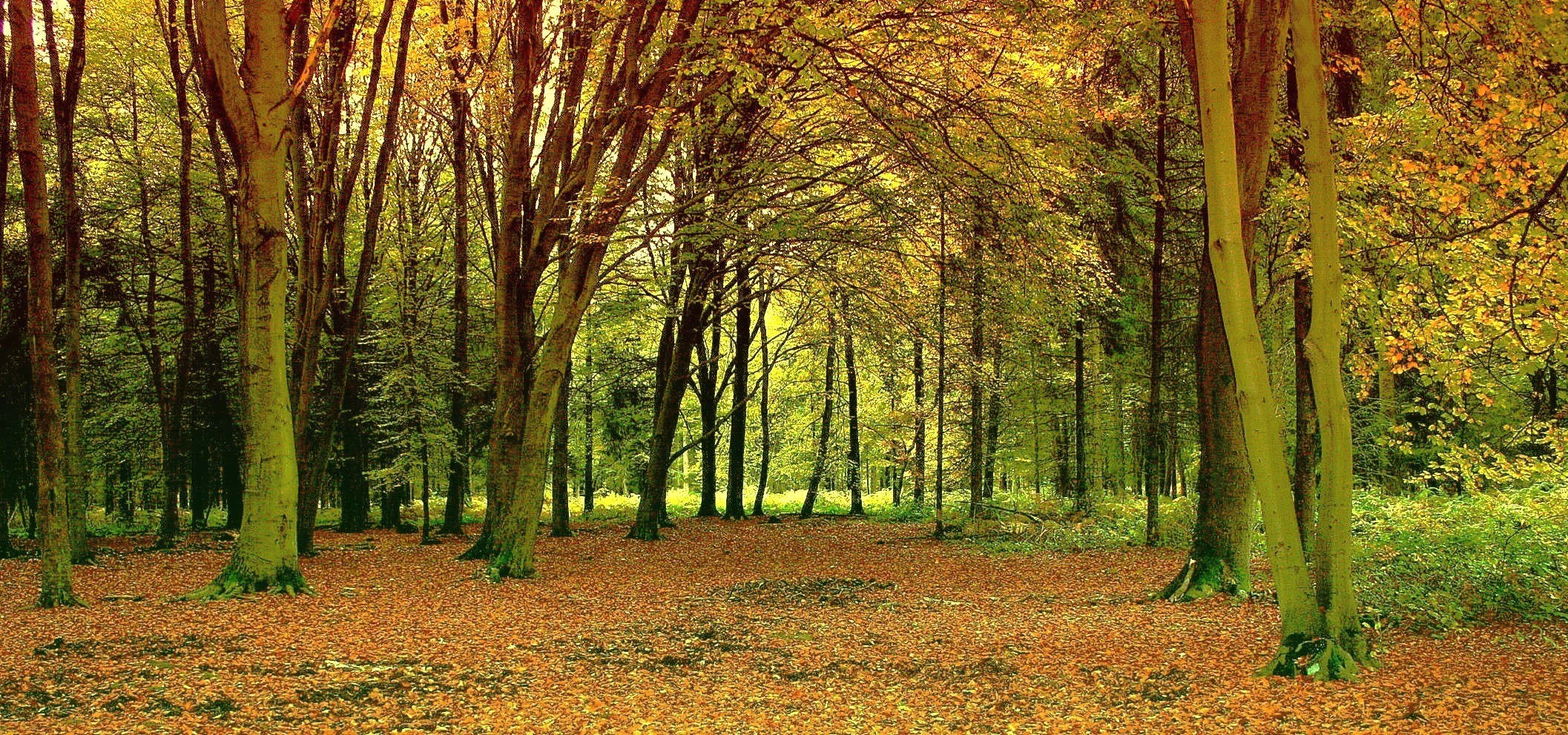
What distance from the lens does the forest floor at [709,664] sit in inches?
205

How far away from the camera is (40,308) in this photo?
313 inches

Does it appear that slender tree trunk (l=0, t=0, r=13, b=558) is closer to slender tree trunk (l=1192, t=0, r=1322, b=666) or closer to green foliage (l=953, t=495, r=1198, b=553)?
slender tree trunk (l=1192, t=0, r=1322, b=666)

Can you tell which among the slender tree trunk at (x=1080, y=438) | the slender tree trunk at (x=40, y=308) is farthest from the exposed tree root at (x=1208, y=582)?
the slender tree trunk at (x=40, y=308)

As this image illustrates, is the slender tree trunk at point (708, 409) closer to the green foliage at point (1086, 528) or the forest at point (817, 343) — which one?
the forest at point (817, 343)

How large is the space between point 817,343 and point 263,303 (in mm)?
12548

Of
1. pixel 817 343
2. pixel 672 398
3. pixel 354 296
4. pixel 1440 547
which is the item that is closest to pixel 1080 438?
pixel 817 343

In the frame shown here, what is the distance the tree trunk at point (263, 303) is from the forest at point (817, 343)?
4 cm

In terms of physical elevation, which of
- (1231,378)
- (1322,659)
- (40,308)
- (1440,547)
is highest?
(40,308)

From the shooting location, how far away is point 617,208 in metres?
10.3

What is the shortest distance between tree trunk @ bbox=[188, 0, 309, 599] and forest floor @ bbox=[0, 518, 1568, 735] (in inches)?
19.3

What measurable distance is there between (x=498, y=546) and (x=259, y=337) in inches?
155

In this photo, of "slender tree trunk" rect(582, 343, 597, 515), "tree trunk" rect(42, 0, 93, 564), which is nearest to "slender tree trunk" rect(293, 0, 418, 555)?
"tree trunk" rect(42, 0, 93, 564)

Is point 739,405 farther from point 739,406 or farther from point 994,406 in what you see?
point 994,406

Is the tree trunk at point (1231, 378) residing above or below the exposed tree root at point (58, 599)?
above
